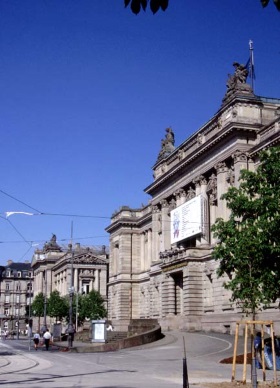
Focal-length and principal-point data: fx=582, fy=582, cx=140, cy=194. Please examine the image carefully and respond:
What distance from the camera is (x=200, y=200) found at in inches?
2274

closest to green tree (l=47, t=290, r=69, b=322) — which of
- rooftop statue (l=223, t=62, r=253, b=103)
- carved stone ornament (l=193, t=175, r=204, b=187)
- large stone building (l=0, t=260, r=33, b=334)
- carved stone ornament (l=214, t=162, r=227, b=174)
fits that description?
carved stone ornament (l=193, t=175, r=204, b=187)

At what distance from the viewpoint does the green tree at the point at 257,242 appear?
23359 mm

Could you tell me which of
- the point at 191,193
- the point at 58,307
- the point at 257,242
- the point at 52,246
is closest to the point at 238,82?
the point at 191,193

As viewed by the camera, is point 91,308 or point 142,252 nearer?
point 142,252

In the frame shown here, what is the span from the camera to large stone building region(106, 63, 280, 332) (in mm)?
52219

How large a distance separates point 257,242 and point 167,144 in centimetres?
5178

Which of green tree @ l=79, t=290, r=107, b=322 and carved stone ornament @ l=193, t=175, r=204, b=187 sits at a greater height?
carved stone ornament @ l=193, t=175, r=204, b=187

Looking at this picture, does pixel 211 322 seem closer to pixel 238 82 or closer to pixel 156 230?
pixel 156 230

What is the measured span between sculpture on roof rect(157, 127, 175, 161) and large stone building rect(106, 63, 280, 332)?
0.13 m

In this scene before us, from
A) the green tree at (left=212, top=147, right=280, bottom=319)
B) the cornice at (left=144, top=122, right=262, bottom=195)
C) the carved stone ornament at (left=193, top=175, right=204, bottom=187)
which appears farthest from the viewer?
the carved stone ornament at (left=193, top=175, right=204, bottom=187)

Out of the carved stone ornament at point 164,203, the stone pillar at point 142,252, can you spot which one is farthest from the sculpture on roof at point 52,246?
the carved stone ornament at point 164,203

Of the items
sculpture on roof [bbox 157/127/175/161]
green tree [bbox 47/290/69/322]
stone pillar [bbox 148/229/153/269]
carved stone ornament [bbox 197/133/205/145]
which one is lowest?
green tree [bbox 47/290/69/322]

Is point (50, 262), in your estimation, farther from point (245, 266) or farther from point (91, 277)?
point (245, 266)

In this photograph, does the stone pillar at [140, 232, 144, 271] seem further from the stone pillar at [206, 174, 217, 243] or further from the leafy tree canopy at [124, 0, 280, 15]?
the leafy tree canopy at [124, 0, 280, 15]
